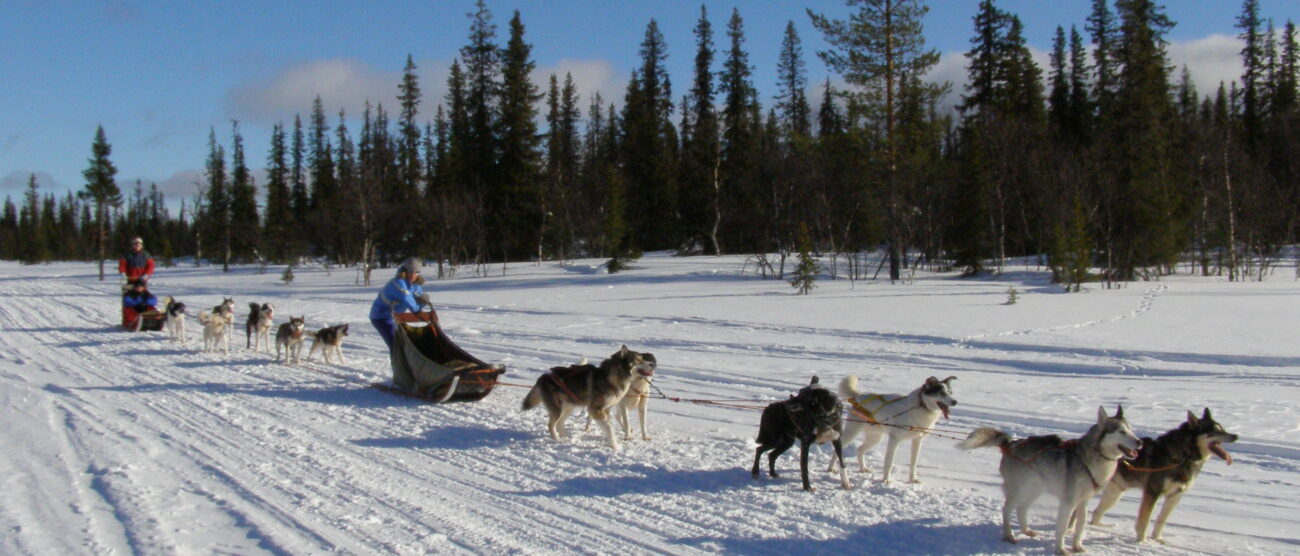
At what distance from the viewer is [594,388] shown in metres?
7.06

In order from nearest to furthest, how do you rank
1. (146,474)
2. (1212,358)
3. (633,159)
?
1. (146,474)
2. (1212,358)
3. (633,159)

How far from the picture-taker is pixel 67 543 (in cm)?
467

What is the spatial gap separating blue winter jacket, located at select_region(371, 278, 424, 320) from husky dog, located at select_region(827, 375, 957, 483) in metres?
5.94

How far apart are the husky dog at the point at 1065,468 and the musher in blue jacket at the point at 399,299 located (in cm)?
723

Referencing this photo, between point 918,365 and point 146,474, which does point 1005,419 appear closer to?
point 918,365

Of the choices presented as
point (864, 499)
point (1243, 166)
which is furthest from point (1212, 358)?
point (1243, 166)

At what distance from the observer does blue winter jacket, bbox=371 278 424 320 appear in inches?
398

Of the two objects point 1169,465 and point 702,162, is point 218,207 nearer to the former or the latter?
point 702,162

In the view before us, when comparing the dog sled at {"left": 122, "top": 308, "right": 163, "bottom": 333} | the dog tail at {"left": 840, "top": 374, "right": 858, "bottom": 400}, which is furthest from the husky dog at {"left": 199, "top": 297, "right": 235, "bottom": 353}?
the dog tail at {"left": 840, "top": 374, "right": 858, "bottom": 400}

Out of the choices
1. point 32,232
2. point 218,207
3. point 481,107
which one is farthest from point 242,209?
point 32,232

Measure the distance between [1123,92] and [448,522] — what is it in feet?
114

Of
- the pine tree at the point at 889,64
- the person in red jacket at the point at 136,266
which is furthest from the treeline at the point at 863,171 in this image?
the person in red jacket at the point at 136,266

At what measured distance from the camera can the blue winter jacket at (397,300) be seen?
1012 centimetres

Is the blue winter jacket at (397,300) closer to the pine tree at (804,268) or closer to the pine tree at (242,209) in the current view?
the pine tree at (804,268)
